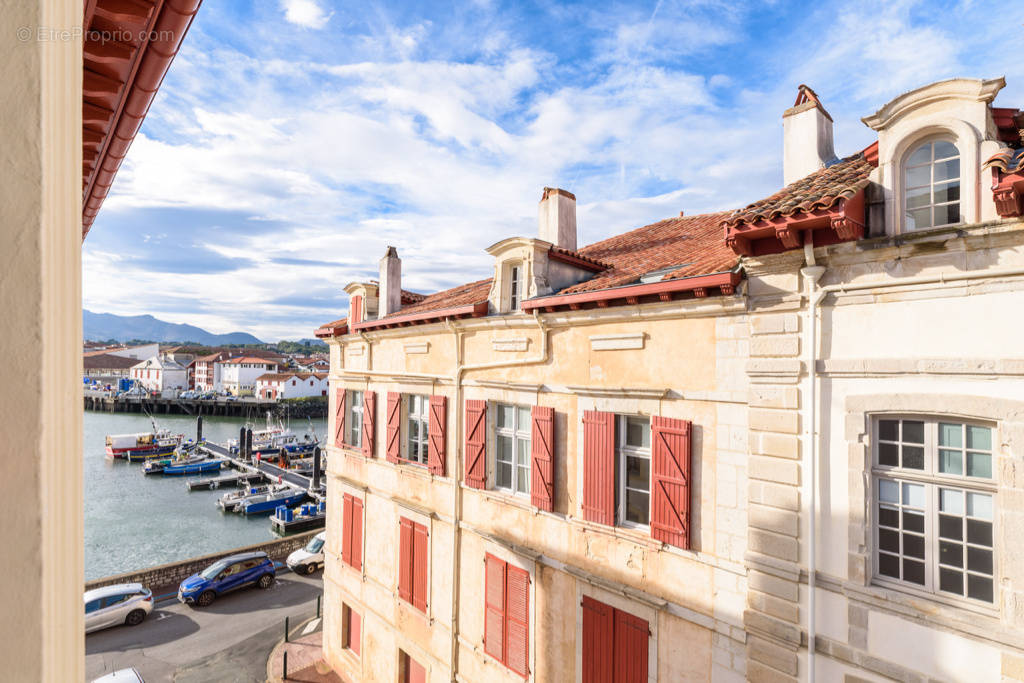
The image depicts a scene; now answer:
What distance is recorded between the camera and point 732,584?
286 inches

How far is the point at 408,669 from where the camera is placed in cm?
1312

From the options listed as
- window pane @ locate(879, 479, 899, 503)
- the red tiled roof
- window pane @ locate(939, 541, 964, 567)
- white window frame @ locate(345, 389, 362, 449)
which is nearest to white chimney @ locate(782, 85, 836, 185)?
the red tiled roof

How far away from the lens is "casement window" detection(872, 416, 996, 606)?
5.58 m

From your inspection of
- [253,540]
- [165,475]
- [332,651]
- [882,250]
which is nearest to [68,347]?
[882,250]

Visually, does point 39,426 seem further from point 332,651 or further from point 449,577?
point 332,651

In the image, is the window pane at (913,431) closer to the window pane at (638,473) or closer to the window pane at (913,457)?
the window pane at (913,457)

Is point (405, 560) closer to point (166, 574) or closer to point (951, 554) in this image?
point (951, 554)

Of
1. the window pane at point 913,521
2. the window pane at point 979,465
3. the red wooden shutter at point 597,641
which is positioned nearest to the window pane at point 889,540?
the window pane at point 913,521

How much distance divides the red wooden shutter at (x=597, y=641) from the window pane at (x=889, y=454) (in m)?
4.81

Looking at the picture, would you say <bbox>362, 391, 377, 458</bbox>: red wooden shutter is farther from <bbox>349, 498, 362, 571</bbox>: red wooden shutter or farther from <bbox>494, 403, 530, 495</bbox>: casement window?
<bbox>494, 403, 530, 495</bbox>: casement window

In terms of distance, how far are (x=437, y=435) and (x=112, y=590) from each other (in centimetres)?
1743

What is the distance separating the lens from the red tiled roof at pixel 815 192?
20.0 ft

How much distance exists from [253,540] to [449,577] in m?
28.7

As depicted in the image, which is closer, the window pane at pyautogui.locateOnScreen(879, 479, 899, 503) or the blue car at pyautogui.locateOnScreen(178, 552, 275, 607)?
the window pane at pyautogui.locateOnScreen(879, 479, 899, 503)
